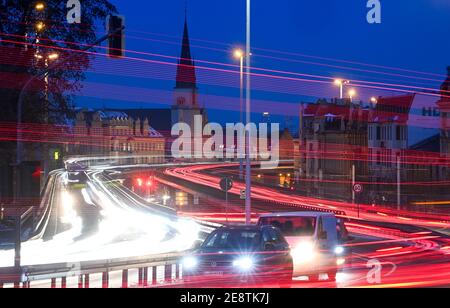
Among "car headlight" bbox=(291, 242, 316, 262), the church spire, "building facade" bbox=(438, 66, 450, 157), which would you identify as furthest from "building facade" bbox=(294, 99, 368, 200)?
"car headlight" bbox=(291, 242, 316, 262)

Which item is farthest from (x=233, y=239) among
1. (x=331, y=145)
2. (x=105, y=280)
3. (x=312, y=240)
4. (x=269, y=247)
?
(x=331, y=145)

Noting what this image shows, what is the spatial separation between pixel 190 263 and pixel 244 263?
45.4 inches

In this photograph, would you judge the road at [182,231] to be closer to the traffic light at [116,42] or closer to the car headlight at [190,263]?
the car headlight at [190,263]

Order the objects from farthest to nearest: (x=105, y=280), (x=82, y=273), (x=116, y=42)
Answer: (x=116, y=42) → (x=82, y=273) → (x=105, y=280)

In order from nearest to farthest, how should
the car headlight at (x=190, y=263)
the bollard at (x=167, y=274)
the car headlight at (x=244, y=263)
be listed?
the car headlight at (x=244, y=263)
the car headlight at (x=190, y=263)
the bollard at (x=167, y=274)

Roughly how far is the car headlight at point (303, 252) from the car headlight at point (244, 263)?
357 centimetres

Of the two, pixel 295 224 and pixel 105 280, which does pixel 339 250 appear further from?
pixel 105 280

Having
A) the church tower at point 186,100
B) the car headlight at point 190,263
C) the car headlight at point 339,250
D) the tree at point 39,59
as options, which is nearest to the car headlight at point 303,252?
the car headlight at point 339,250

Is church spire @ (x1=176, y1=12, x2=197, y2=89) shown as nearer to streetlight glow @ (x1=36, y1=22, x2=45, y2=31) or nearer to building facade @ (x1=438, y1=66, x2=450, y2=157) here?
building facade @ (x1=438, y1=66, x2=450, y2=157)

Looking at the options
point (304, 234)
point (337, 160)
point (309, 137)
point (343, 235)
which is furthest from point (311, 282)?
point (309, 137)

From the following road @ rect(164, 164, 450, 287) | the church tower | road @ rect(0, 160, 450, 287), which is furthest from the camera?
the church tower

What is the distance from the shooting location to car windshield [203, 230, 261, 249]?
15328 millimetres

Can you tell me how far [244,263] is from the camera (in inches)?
569

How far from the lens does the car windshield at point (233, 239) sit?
15.3m
